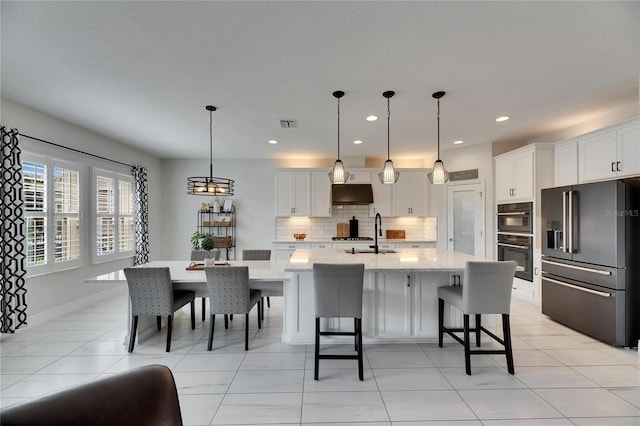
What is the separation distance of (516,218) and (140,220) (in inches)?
262

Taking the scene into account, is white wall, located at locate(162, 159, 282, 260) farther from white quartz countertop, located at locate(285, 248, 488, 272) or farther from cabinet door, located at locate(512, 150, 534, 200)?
cabinet door, located at locate(512, 150, 534, 200)

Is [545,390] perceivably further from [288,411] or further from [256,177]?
[256,177]

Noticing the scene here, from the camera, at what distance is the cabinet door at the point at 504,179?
493 cm

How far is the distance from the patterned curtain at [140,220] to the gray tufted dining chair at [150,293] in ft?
9.93

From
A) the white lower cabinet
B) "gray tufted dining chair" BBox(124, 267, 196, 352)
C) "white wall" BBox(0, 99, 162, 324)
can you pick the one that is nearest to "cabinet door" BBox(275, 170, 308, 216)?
"white wall" BBox(0, 99, 162, 324)

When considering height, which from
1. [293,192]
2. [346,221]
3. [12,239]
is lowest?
[12,239]

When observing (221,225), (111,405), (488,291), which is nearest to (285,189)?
(221,225)

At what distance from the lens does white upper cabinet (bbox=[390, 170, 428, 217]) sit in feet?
20.8

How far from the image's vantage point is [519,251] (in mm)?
4715

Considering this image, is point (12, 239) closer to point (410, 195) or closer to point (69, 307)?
point (69, 307)

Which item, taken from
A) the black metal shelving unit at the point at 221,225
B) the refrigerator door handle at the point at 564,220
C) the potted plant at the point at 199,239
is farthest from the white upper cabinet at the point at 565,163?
the black metal shelving unit at the point at 221,225

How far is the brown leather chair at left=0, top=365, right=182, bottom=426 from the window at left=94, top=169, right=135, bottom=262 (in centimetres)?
461

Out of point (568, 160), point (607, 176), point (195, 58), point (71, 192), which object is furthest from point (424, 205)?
point (71, 192)

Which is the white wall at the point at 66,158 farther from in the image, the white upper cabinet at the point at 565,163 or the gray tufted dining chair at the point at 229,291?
the white upper cabinet at the point at 565,163
